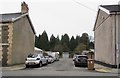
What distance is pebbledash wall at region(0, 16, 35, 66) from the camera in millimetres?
36688

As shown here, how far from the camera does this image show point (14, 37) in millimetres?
38281

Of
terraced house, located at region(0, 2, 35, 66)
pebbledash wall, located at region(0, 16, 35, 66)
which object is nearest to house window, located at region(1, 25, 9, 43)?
terraced house, located at region(0, 2, 35, 66)

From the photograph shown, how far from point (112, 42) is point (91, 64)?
3.42 meters

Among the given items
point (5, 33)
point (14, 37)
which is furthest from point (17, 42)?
point (5, 33)

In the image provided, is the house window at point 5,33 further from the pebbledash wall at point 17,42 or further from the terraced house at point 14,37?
the pebbledash wall at point 17,42

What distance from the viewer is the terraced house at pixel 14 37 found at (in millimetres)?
36688

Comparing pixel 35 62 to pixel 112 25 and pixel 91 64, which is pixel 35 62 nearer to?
pixel 91 64

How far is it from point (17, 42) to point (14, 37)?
4.95 feet

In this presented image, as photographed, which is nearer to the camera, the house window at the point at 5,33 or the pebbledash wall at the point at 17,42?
the pebbledash wall at the point at 17,42

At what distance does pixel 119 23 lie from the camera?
105 ft

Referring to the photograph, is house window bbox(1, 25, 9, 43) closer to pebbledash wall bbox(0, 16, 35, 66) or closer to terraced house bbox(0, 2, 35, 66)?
terraced house bbox(0, 2, 35, 66)

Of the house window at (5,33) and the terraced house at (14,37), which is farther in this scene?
the house window at (5,33)

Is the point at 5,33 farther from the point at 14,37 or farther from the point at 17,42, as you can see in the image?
the point at 17,42

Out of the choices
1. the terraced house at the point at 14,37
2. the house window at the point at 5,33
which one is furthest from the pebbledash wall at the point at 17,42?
the house window at the point at 5,33
